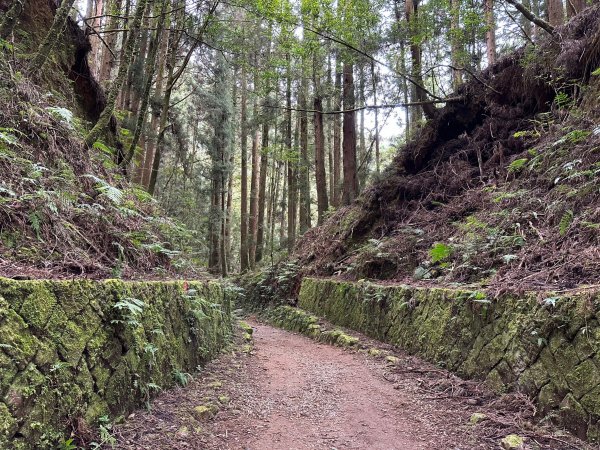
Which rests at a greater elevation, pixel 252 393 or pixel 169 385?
pixel 169 385

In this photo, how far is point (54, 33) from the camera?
16.8ft

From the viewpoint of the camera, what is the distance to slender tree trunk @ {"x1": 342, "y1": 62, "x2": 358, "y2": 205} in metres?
12.7

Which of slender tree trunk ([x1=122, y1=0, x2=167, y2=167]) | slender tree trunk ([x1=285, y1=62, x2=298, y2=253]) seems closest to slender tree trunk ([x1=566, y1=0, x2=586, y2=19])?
slender tree trunk ([x1=122, y1=0, x2=167, y2=167])

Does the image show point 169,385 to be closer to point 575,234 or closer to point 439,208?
point 575,234

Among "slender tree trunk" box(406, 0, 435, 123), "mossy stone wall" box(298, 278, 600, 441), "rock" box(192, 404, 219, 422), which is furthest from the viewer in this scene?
"slender tree trunk" box(406, 0, 435, 123)

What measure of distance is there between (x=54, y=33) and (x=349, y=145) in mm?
9207

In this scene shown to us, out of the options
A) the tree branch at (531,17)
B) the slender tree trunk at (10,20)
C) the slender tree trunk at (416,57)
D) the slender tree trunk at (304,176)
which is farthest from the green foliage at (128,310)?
the slender tree trunk at (304,176)

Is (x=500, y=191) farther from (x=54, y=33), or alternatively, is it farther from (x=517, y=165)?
(x=54, y=33)

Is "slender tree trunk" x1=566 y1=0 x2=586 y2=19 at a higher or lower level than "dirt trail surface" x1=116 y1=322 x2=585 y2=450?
higher

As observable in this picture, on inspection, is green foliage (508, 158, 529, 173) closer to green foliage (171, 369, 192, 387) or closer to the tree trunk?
green foliage (171, 369, 192, 387)

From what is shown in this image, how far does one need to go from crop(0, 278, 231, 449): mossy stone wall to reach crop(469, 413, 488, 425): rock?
3051mm

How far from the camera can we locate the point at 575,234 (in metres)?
4.56

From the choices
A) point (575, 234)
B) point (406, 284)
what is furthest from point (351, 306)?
point (575, 234)

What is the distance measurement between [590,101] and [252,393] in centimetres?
753
